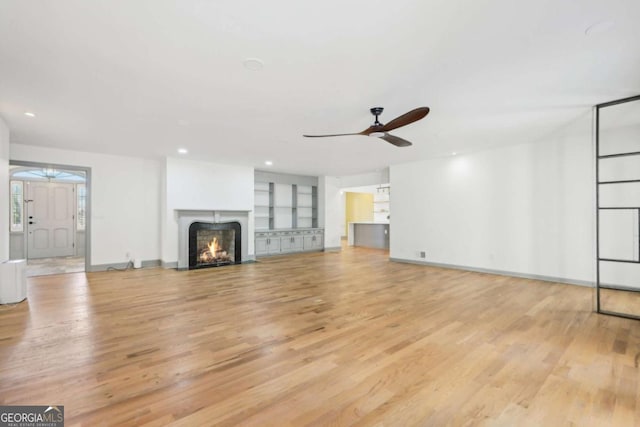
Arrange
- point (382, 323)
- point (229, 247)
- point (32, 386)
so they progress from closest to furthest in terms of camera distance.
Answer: point (32, 386) → point (382, 323) → point (229, 247)

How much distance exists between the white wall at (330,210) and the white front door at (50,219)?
25.1 feet

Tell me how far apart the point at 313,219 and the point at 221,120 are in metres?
6.60

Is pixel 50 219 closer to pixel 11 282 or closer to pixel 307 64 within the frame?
pixel 11 282

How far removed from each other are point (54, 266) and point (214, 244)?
378 centimetres

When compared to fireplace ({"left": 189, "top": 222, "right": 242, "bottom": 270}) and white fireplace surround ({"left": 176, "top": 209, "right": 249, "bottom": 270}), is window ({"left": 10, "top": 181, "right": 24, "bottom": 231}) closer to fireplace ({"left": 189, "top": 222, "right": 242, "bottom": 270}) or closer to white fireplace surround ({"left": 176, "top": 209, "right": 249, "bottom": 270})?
white fireplace surround ({"left": 176, "top": 209, "right": 249, "bottom": 270})

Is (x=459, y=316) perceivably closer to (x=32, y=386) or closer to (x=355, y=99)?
(x=355, y=99)

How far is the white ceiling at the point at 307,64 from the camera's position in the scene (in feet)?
6.62

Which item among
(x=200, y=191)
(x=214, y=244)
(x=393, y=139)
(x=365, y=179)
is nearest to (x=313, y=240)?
(x=365, y=179)

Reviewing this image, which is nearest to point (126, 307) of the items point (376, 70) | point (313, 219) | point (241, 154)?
point (241, 154)

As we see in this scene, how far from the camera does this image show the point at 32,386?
2104 mm

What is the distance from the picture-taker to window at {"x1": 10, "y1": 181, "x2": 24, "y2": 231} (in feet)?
26.2

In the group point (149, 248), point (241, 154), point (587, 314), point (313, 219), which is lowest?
point (587, 314)

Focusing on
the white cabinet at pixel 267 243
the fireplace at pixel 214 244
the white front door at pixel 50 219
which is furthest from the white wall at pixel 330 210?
the white front door at pixel 50 219

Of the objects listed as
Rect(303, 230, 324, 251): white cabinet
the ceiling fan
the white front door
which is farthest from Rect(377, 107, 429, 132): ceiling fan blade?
the white front door
